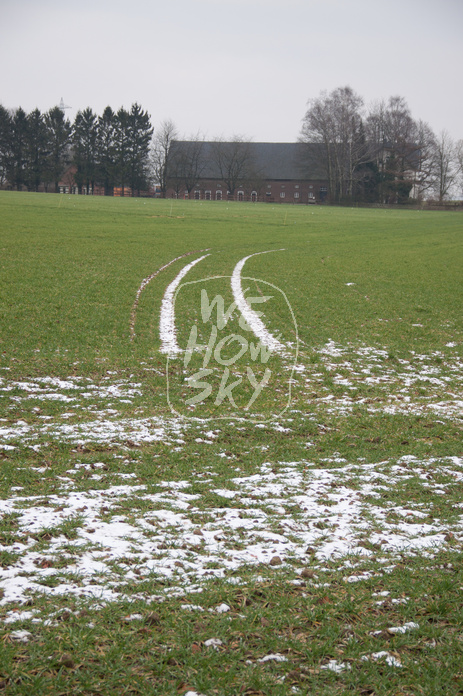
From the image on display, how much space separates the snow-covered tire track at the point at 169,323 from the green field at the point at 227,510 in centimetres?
27

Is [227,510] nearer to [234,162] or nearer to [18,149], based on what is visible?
[18,149]

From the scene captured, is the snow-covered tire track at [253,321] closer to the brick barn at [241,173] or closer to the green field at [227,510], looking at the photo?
the green field at [227,510]

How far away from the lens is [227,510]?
6.41 m

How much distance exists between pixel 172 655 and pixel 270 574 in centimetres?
130

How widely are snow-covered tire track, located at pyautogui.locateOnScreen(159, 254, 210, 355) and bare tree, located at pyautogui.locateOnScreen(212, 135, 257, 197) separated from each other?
4409 inches

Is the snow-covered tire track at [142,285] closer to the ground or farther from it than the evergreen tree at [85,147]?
closer to the ground

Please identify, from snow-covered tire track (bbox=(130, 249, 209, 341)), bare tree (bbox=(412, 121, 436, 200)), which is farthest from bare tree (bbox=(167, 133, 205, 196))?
snow-covered tire track (bbox=(130, 249, 209, 341))

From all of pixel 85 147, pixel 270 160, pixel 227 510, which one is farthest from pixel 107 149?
pixel 227 510

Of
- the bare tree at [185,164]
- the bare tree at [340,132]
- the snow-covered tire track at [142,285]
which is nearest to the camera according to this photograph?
the snow-covered tire track at [142,285]

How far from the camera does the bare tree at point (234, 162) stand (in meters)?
130

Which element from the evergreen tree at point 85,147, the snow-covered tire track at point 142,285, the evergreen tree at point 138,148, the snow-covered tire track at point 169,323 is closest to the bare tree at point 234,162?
the evergreen tree at point 138,148

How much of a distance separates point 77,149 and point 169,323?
109434 mm

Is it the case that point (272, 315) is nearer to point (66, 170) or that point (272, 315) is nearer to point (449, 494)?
point (449, 494)

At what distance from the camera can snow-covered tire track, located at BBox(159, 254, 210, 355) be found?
14.6 m
